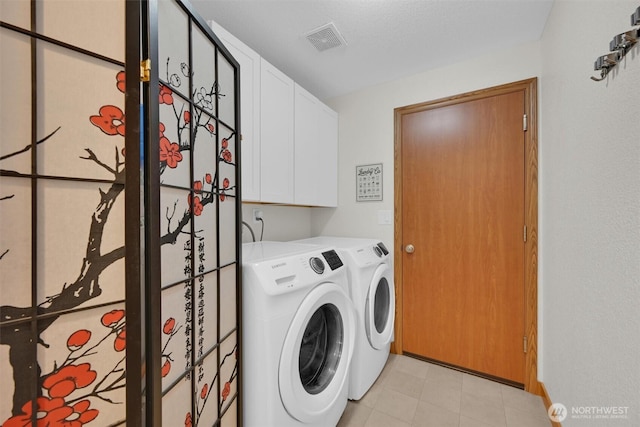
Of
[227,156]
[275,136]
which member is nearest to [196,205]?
[227,156]

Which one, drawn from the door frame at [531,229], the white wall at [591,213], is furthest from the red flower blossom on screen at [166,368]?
the door frame at [531,229]

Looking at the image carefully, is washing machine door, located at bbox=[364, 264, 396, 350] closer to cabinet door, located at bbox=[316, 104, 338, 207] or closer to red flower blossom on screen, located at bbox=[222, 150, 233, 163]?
cabinet door, located at bbox=[316, 104, 338, 207]

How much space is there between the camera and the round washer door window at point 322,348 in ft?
4.28

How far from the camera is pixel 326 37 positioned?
166cm

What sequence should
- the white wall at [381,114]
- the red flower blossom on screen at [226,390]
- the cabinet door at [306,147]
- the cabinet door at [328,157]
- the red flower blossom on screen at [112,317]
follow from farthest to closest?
the cabinet door at [328,157]
the cabinet door at [306,147]
the white wall at [381,114]
the red flower blossom on screen at [226,390]
the red flower blossom on screen at [112,317]

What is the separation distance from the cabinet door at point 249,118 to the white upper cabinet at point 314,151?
1.34ft

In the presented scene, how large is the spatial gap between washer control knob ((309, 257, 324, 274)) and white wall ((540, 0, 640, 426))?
1048 mm

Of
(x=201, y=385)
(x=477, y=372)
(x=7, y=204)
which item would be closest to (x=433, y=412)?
(x=477, y=372)

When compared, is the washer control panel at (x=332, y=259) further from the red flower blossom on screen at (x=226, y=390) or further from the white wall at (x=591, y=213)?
the white wall at (x=591, y=213)

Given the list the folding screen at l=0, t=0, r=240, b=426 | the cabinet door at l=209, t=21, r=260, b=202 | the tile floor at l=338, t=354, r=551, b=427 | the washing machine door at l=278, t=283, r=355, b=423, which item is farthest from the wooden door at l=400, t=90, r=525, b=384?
the folding screen at l=0, t=0, r=240, b=426

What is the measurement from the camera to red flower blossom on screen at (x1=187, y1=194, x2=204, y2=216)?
83 cm

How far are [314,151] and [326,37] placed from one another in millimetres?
796

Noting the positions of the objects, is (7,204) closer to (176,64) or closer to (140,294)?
(140,294)

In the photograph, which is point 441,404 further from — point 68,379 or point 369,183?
point 68,379
